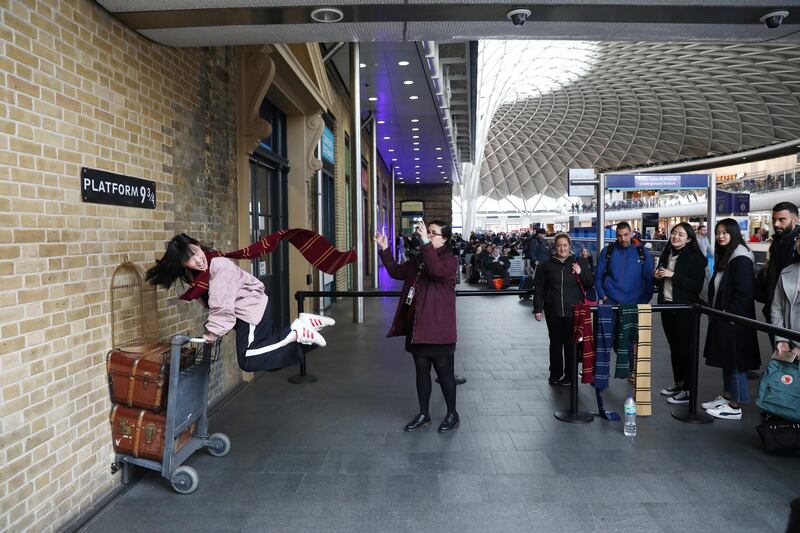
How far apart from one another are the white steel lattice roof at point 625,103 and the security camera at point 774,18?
26649mm

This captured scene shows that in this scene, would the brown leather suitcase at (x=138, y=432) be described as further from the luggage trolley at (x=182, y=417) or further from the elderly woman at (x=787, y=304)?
the elderly woman at (x=787, y=304)

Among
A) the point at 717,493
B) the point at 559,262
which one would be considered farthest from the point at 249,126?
the point at 717,493

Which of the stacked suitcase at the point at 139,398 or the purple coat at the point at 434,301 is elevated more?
the purple coat at the point at 434,301

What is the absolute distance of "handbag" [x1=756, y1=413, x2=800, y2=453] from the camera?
4.23m

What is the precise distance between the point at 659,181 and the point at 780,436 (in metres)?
10.7

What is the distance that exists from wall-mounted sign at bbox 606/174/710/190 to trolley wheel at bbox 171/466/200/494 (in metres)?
12.3

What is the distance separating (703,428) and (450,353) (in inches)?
97.4

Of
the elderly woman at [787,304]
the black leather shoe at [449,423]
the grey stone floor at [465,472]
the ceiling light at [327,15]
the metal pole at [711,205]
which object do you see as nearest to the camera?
the grey stone floor at [465,472]

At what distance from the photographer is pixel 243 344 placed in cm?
379

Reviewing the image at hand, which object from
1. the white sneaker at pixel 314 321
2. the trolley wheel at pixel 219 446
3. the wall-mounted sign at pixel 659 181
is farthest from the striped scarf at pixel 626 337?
the wall-mounted sign at pixel 659 181

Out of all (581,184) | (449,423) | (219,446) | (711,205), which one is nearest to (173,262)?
(219,446)

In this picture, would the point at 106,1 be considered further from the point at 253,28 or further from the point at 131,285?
the point at 131,285

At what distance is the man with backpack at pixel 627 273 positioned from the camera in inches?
258

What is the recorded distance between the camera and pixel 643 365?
5.19 meters
